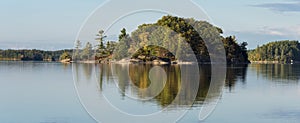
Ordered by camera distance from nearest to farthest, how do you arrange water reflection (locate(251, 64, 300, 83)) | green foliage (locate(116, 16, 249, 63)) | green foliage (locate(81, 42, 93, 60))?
water reflection (locate(251, 64, 300, 83)) < green foliage (locate(116, 16, 249, 63)) < green foliage (locate(81, 42, 93, 60))

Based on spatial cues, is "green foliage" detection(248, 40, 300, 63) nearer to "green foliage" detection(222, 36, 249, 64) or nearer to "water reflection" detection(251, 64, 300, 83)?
"green foliage" detection(222, 36, 249, 64)

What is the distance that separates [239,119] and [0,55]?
327 feet

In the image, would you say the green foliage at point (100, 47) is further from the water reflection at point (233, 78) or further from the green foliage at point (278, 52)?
the green foliage at point (278, 52)

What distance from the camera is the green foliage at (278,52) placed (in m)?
120

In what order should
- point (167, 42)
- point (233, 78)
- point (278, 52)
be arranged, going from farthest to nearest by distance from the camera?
point (278, 52) < point (167, 42) < point (233, 78)

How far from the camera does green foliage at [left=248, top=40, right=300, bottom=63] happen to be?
12046cm

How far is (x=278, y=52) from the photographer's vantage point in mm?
123688

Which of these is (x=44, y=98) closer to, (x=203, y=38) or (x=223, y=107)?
(x=223, y=107)

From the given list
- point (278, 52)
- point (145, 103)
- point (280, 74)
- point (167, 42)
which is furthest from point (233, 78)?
point (278, 52)

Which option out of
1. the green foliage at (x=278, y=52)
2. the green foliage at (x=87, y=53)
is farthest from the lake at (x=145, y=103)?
the green foliage at (x=278, y=52)

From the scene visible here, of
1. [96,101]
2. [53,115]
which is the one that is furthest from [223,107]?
[53,115]

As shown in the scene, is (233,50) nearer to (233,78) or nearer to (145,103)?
(233,78)

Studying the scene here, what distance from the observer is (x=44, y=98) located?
69.8 feet

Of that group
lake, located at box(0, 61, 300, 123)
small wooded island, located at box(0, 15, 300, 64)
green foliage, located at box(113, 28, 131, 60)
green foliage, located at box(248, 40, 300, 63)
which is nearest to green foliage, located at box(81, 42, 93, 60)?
small wooded island, located at box(0, 15, 300, 64)
